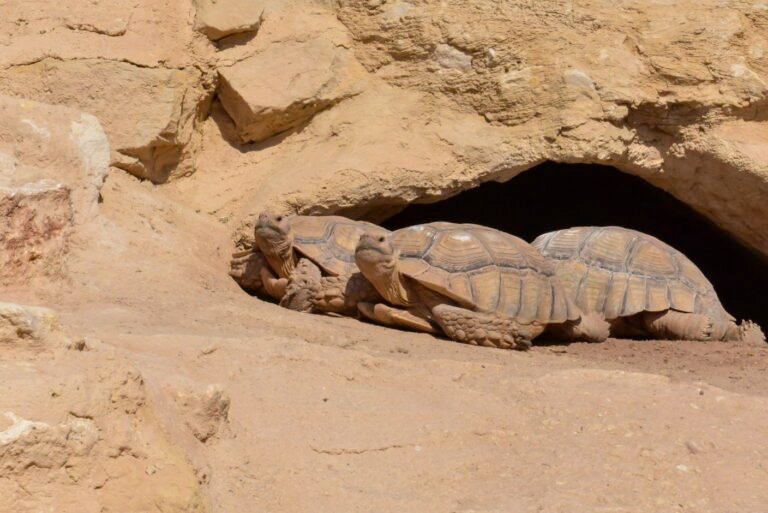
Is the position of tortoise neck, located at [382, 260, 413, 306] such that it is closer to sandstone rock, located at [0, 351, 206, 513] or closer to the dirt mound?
the dirt mound

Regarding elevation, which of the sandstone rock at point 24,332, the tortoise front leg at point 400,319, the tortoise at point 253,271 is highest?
the sandstone rock at point 24,332

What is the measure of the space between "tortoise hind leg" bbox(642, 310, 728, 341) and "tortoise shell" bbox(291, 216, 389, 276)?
2.02m

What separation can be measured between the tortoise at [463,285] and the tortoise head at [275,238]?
74cm

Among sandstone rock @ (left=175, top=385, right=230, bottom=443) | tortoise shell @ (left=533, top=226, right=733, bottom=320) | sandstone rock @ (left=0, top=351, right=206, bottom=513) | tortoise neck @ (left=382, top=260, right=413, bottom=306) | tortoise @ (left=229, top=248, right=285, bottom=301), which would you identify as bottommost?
tortoise @ (left=229, top=248, right=285, bottom=301)

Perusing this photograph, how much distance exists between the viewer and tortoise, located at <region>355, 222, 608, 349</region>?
6777 mm

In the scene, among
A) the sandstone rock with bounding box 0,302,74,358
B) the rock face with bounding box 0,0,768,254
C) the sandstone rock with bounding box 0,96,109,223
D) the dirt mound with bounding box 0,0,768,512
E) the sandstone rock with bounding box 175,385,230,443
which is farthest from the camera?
the rock face with bounding box 0,0,768,254

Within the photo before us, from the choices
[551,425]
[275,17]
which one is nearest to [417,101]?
[275,17]

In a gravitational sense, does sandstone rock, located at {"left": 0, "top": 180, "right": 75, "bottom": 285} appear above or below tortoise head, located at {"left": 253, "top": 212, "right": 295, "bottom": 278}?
above

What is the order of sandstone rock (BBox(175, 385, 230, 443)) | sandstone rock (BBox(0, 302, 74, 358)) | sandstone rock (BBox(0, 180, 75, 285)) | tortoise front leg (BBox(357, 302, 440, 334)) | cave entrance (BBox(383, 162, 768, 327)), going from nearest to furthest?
1. sandstone rock (BBox(0, 302, 74, 358))
2. sandstone rock (BBox(175, 385, 230, 443))
3. sandstone rock (BBox(0, 180, 75, 285))
4. tortoise front leg (BBox(357, 302, 440, 334))
5. cave entrance (BBox(383, 162, 768, 327))

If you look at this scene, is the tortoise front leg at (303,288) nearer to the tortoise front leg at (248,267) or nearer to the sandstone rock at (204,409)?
the tortoise front leg at (248,267)

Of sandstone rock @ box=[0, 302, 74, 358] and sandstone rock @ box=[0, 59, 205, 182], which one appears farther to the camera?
sandstone rock @ box=[0, 59, 205, 182]

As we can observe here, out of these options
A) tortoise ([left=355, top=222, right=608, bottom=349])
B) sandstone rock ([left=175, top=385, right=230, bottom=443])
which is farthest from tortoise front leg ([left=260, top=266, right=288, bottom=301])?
sandstone rock ([left=175, top=385, right=230, bottom=443])

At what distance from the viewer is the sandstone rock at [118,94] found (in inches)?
303

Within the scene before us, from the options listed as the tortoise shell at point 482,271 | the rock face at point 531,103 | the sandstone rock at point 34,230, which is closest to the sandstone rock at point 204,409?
the sandstone rock at point 34,230
